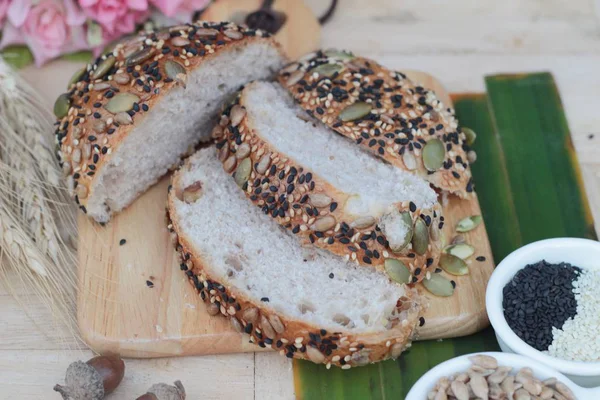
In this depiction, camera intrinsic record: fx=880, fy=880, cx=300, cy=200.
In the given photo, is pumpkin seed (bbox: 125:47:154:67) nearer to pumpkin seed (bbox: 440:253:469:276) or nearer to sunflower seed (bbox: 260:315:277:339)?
sunflower seed (bbox: 260:315:277:339)

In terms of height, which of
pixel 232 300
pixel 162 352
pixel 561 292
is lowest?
pixel 162 352

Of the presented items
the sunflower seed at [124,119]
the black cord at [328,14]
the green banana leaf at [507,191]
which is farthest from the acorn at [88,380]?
the black cord at [328,14]

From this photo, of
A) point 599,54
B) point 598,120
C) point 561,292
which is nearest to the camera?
point 561,292

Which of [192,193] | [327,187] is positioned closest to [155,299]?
[192,193]

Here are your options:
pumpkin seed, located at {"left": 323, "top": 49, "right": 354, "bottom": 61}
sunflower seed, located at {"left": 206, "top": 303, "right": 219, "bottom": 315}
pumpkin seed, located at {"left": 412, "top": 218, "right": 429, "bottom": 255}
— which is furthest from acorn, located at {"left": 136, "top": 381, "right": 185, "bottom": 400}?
pumpkin seed, located at {"left": 323, "top": 49, "right": 354, "bottom": 61}

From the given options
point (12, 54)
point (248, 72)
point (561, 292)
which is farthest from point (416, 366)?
point (12, 54)

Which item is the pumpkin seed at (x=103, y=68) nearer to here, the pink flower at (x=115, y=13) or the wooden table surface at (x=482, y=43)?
the pink flower at (x=115, y=13)

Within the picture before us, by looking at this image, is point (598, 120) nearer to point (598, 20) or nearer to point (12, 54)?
point (598, 20)
